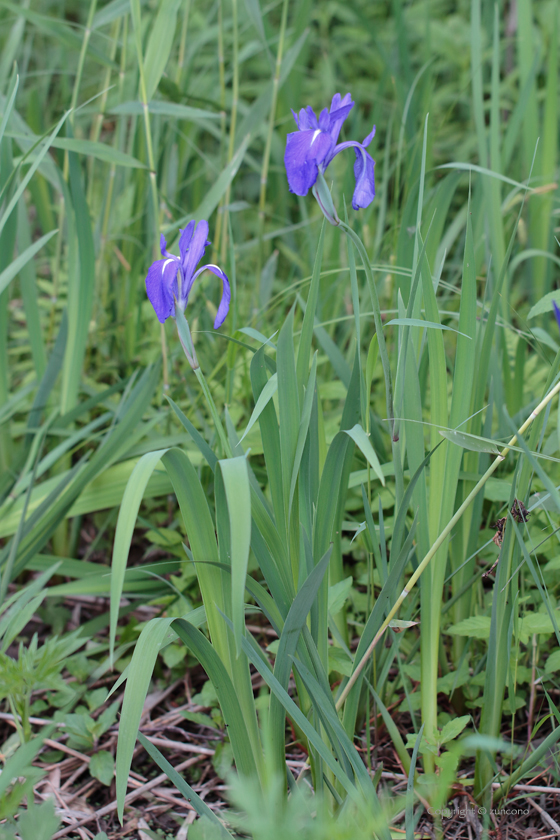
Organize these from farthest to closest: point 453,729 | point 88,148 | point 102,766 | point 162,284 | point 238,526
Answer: point 88,148 < point 102,766 < point 453,729 < point 162,284 < point 238,526

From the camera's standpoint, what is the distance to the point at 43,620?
1353mm

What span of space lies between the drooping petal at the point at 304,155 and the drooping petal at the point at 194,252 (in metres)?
0.13

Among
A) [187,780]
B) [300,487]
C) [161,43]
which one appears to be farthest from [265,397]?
[161,43]

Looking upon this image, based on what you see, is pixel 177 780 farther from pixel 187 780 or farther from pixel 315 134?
pixel 315 134

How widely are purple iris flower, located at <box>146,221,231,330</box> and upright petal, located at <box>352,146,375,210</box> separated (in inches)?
7.6

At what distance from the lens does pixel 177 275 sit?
0.80 meters

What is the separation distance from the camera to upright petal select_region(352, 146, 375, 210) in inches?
30.8

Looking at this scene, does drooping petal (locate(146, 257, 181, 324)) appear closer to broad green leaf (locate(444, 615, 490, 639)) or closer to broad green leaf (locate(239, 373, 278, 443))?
broad green leaf (locate(239, 373, 278, 443))

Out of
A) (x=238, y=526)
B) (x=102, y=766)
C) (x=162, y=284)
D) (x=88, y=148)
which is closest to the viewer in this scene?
(x=238, y=526)

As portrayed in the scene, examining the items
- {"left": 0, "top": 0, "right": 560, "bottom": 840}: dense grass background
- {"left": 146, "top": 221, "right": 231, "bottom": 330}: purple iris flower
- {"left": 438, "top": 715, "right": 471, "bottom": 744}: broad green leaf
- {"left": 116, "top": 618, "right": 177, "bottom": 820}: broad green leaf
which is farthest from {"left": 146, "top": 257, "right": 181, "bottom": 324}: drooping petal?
{"left": 438, "top": 715, "right": 471, "bottom": 744}: broad green leaf

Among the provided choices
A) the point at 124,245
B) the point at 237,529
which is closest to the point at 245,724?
the point at 237,529

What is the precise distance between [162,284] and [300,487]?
0.32 meters

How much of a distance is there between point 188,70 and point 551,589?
65.5 inches

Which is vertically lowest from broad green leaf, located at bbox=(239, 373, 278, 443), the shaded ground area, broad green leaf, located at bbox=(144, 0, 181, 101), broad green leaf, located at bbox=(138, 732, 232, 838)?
the shaded ground area
